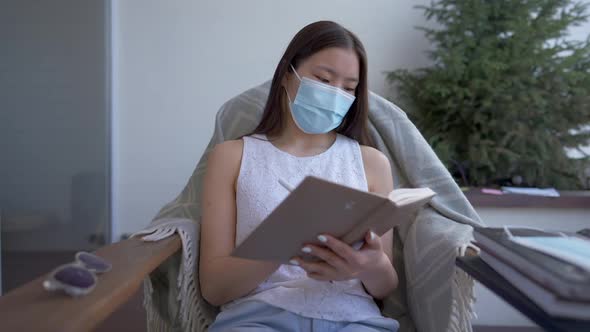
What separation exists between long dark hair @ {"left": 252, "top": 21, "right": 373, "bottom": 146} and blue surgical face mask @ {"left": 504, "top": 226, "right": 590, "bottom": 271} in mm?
520

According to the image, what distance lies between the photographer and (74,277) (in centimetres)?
53

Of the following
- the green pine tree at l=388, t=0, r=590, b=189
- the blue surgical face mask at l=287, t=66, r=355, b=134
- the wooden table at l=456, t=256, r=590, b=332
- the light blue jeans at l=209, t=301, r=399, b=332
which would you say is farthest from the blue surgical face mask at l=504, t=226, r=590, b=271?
the green pine tree at l=388, t=0, r=590, b=189

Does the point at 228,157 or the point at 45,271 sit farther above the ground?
the point at 228,157

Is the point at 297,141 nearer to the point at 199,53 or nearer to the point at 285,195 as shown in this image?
the point at 285,195

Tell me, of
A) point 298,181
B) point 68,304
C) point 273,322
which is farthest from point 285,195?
point 68,304

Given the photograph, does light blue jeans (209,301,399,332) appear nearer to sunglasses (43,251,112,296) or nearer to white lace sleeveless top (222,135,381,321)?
white lace sleeveless top (222,135,381,321)

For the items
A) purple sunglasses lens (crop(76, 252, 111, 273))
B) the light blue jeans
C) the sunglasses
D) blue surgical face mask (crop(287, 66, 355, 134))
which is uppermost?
blue surgical face mask (crop(287, 66, 355, 134))

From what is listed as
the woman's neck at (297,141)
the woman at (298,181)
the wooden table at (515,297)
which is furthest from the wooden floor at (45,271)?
the wooden table at (515,297)

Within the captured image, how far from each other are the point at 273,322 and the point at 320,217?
34 cm

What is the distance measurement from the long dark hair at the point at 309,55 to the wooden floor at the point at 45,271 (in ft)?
3.82

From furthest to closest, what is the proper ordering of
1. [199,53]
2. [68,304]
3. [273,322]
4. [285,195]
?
[199,53] → [285,195] → [273,322] → [68,304]

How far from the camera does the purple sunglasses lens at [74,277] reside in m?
0.53

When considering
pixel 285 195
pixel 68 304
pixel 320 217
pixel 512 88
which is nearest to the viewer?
pixel 68 304

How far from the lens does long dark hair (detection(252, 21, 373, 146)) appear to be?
1.00 meters
